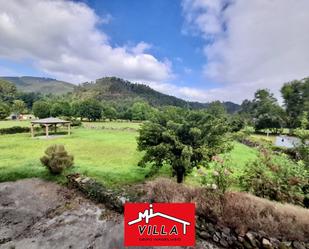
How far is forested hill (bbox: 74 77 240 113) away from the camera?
125 meters

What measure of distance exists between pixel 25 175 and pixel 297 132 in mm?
12182

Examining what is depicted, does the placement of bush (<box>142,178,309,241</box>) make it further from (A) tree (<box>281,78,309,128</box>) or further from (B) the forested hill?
(B) the forested hill

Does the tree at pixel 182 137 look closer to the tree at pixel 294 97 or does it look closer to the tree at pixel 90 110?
the tree at pixel 294 97

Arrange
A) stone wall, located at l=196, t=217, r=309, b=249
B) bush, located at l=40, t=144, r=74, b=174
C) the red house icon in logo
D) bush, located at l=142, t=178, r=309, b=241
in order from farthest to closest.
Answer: bush, located at l=40, t=144, r=74, b=174
the red house icon in logo
bush, located at l=142, t=178, r=309, b=241
stone wall, located at l=196, t=217, r=309, b=249

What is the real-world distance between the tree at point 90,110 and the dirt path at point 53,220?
4626 cm

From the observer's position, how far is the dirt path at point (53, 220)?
5476mm

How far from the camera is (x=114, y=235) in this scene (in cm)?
575

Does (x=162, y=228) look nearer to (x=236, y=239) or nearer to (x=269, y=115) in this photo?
(x=236, y=239)

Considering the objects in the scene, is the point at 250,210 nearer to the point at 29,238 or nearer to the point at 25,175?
the point at 29,238

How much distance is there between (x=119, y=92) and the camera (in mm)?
137750

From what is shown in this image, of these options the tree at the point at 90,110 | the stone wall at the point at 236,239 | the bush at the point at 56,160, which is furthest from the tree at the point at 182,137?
the tree at the point at 90,110

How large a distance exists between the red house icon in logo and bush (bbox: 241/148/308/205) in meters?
2.92

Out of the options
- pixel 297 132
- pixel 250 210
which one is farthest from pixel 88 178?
pixel 297 132

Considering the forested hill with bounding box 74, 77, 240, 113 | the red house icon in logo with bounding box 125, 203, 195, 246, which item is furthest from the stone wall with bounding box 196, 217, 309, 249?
the forested hill with bounding box 74, 77, 240, 113
